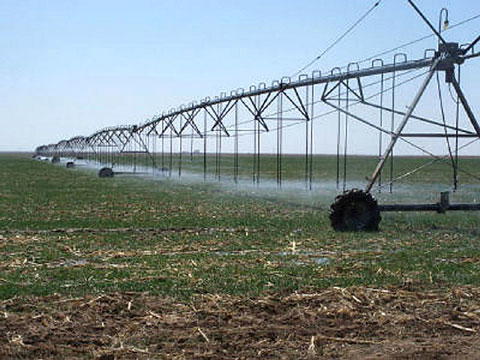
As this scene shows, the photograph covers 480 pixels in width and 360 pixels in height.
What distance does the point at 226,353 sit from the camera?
6.28m

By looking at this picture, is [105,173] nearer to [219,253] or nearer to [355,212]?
[355,212]

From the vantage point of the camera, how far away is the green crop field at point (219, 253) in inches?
354

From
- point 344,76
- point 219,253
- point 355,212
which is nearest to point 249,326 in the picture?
point 219,253

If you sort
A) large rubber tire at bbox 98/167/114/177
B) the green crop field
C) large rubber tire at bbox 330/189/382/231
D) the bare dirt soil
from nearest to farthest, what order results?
1. the bare dirt soil
2. the green crop field
3. large rubber tire at bbox 330/189/382/231
4. large rubber tire at bbox 98/167/114/177

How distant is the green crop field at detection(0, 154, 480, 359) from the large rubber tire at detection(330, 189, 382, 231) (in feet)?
1.14

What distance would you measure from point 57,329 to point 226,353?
6.00ft

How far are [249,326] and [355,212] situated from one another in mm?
9112

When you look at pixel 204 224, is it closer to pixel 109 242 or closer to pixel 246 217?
pixel 246 217

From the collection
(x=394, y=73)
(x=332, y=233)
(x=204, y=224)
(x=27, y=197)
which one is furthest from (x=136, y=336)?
(x=27, y=197)

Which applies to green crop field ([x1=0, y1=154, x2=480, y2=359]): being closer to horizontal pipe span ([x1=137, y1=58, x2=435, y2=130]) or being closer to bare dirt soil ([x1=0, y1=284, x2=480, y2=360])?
bare dirt soil ([x1=0, y1=284, x2=480, y2=360])

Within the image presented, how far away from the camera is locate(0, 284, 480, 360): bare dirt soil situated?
631 centimetres

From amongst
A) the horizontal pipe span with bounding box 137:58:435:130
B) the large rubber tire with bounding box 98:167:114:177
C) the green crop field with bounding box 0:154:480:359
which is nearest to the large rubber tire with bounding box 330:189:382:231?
the green crop field with bounding box 0:154:480:359

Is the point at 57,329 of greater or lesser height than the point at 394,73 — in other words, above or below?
below

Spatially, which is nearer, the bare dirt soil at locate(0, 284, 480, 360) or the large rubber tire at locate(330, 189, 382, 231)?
the bare dirt soil at locate(0, 284, 480, 360)
